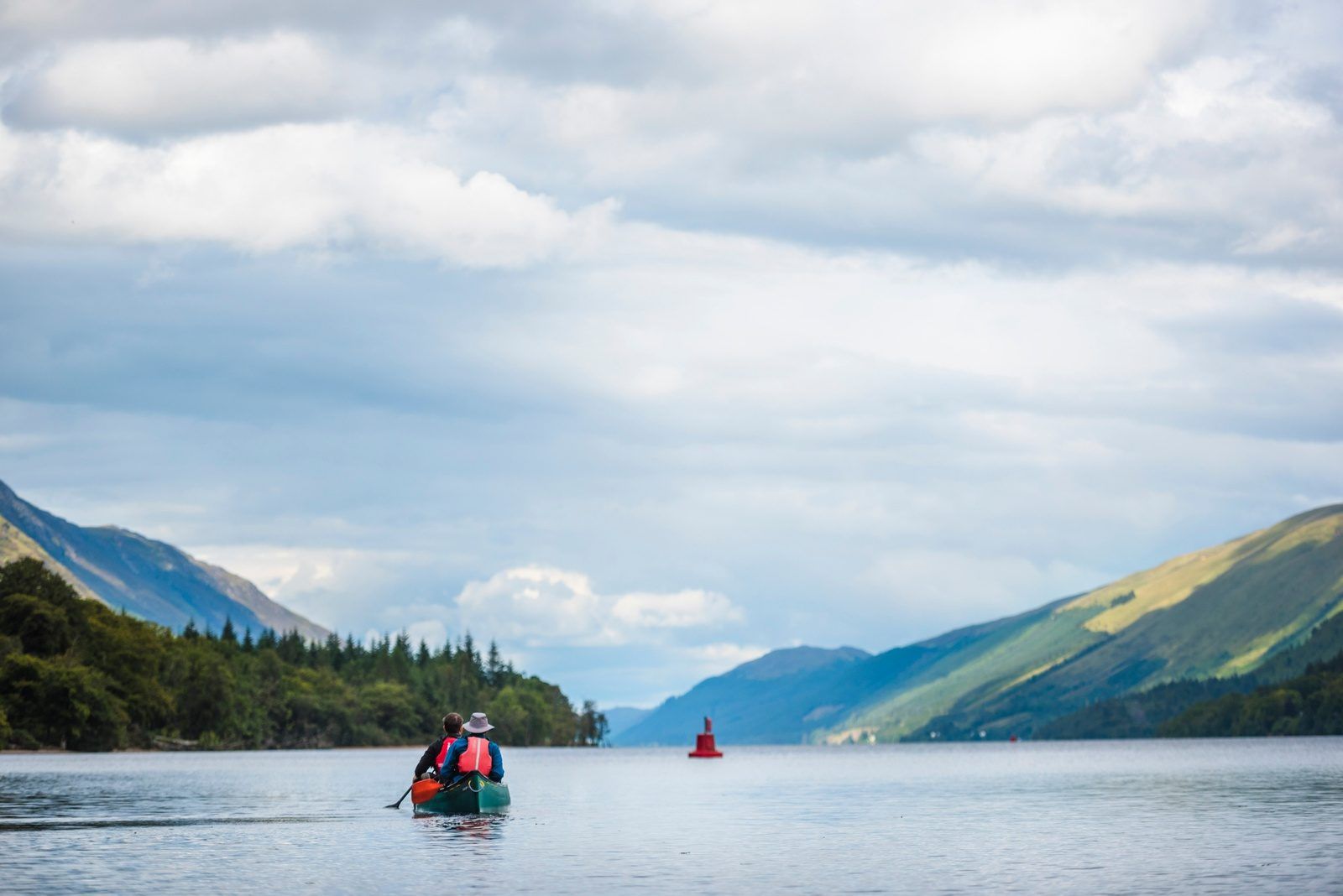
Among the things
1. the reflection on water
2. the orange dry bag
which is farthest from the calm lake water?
the orange dry bag

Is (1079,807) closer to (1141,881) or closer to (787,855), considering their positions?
(787,855)

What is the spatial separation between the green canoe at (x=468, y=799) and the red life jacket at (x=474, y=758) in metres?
0.45

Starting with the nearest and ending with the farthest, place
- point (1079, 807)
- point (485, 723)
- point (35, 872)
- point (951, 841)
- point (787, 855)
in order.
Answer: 1. point (35, 872)
2. point (787, 855)
3. point (951, 841)
4. point (485, 723)
5. point (1079, 807)

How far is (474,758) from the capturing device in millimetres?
79125

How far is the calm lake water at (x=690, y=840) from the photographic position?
1981 inches

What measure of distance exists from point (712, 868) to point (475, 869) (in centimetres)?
824

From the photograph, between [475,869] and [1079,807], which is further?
[1079,807]

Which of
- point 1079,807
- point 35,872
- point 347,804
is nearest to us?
point 35,872

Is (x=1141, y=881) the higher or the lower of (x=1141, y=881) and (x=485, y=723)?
the lower

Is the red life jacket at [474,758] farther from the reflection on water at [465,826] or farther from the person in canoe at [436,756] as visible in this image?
the reflection on water at [465,826]

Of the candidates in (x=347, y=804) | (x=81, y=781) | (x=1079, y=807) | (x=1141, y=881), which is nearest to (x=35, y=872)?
(x=1141, y=881)

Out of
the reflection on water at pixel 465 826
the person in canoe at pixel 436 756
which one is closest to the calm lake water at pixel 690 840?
the reflection on water at pixel 465 826

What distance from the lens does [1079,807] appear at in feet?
306

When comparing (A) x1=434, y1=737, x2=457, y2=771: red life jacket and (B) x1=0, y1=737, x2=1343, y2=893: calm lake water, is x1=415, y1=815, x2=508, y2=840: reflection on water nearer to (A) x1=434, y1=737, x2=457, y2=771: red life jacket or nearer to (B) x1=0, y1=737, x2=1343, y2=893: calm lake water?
(B) x1=0, y1=737, x2=1343, y2=893: calm lake water
